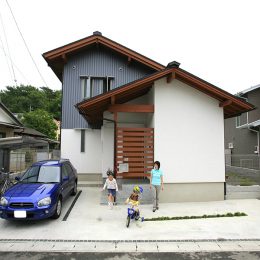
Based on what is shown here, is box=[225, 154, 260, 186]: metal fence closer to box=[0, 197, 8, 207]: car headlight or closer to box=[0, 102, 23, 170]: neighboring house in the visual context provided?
box=[0, 197, 8, 207]: car headlight

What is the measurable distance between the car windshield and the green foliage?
121 ft

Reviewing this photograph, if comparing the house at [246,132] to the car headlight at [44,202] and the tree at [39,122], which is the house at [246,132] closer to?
the car headlight at [44,202]

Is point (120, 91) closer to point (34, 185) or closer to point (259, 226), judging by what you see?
point (34, 185)

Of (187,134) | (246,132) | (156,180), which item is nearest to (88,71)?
(187,134)

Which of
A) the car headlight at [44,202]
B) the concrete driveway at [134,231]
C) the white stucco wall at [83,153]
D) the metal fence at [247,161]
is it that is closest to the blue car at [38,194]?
the car headlight at [44,202]

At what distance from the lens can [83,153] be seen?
48.1ft

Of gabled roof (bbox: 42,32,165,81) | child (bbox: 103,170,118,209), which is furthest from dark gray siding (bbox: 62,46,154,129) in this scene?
child (bbox: 103,170,118,209)

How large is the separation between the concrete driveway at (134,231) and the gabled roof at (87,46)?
8526 millimetres

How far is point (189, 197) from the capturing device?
955cm

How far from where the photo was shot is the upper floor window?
14.7 metres

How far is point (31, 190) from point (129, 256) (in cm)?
343

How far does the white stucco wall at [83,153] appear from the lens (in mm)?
14598

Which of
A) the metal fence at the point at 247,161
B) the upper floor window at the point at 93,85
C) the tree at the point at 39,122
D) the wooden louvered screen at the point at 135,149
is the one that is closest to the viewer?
the wooden louvered screen at the point at 135,149

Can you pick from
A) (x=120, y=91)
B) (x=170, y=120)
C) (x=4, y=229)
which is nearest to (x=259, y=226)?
(x=170, y=120)
